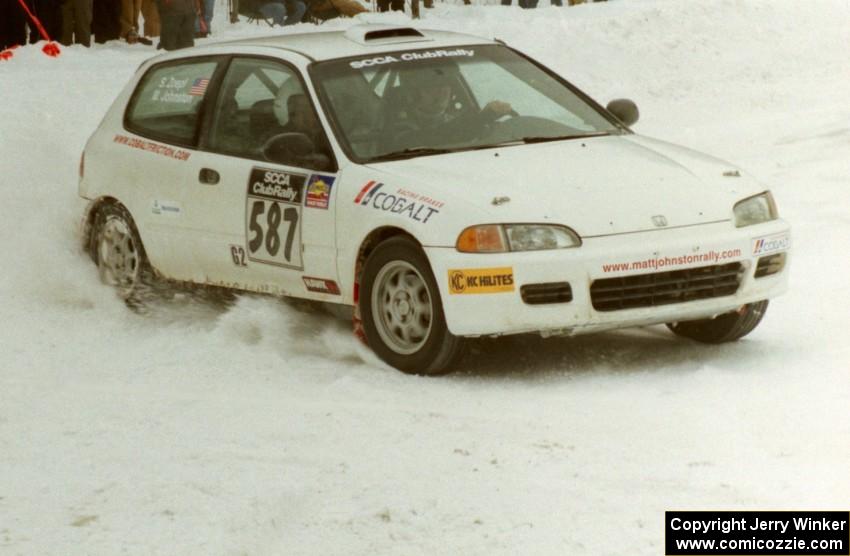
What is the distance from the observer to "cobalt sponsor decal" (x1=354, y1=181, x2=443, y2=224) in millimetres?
A: 8133

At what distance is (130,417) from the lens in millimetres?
7738

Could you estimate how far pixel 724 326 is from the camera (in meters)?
8.91

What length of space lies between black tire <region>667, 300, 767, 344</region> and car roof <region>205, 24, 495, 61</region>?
6.43 ft

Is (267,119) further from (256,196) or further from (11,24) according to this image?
(11,24)

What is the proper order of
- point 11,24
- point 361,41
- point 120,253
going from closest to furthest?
point 361,41
point 120,253
point 11,24

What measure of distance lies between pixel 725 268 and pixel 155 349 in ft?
9.40

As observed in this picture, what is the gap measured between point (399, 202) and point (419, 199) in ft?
0.39

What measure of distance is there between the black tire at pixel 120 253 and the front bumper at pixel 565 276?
264cm

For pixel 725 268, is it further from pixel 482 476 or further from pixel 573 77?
pixel 573 77

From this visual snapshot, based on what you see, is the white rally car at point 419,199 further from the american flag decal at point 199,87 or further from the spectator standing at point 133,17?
the spectator standing at point 133,17

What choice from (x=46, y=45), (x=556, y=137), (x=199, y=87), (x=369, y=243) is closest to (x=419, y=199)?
(x=369, y=243)

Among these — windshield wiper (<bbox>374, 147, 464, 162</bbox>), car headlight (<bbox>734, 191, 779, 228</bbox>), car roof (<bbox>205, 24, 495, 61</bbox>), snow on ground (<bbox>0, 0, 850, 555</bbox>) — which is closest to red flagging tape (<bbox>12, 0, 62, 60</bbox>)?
snow on ground (<bbox>0, 0, 850, 555</bbox>)

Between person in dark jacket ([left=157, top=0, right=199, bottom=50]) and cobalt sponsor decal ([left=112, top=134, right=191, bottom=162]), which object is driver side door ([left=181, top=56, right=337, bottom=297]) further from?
person in dark jacket ([left=157, top=0, right=199, bottom=50])

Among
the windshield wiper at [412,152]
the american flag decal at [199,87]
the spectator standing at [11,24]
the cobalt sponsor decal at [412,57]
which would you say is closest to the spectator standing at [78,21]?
the spectator standing at [11,24]
